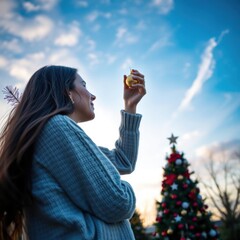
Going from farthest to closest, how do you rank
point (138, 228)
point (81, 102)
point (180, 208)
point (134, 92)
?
point (138, 228)
point (180, 208)
point (134, 92)
point (81, 102)

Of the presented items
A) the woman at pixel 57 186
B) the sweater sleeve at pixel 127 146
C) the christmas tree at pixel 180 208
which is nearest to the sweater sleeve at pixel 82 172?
the woman at pixel 57 186

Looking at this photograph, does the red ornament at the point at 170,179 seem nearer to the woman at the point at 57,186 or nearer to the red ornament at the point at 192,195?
the red ornament at the point at 192,195

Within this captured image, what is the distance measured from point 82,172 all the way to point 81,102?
21.8 inches

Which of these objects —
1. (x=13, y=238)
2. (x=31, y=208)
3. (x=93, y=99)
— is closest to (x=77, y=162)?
(x=31, y=208)

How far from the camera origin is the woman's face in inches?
61.2

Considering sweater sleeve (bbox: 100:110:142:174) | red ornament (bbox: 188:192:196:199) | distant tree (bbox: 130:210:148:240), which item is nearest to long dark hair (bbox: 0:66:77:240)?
sweater sleeve (bbox: 100:110:142:174)

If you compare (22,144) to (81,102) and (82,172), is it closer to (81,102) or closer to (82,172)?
(82,172)

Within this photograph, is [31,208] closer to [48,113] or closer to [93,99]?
[48,113]

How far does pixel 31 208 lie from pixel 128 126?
95 centimetres

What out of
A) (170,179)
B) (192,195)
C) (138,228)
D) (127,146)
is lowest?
(138,228)

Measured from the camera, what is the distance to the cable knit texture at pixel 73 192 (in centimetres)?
110

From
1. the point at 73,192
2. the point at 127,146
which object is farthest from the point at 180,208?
the point at 73,192

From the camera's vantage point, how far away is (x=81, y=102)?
5.15ft

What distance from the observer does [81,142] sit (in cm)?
120
